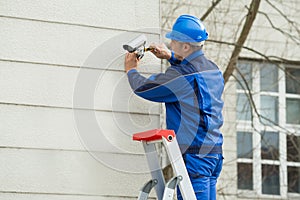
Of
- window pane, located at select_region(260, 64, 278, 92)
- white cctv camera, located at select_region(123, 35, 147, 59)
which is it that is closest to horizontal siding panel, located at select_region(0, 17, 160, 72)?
white cctv camera, located at select_region(123, 35, 147, 59)

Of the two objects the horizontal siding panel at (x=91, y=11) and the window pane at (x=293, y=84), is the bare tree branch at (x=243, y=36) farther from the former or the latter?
the window pane at (x=293, y=84)

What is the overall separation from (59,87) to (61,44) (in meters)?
0.21

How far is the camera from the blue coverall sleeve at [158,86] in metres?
3.07

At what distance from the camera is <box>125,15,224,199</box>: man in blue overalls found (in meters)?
3.02

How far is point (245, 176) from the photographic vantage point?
6957 millimetres

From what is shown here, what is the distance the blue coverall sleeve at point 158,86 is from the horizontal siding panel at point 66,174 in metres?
0.41

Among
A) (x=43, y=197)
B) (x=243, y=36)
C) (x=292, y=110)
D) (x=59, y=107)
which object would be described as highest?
(x=243, y=36)

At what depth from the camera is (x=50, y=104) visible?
129 inches

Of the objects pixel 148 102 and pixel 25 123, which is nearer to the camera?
pixel 25 123

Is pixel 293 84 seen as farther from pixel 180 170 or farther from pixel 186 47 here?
pixel 180 170

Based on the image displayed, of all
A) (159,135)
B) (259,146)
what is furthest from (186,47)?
(259,146)

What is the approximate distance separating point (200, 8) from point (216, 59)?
67cm

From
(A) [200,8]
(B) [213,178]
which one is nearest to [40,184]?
(B) [213,178]

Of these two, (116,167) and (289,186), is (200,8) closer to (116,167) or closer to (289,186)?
(289,186)
